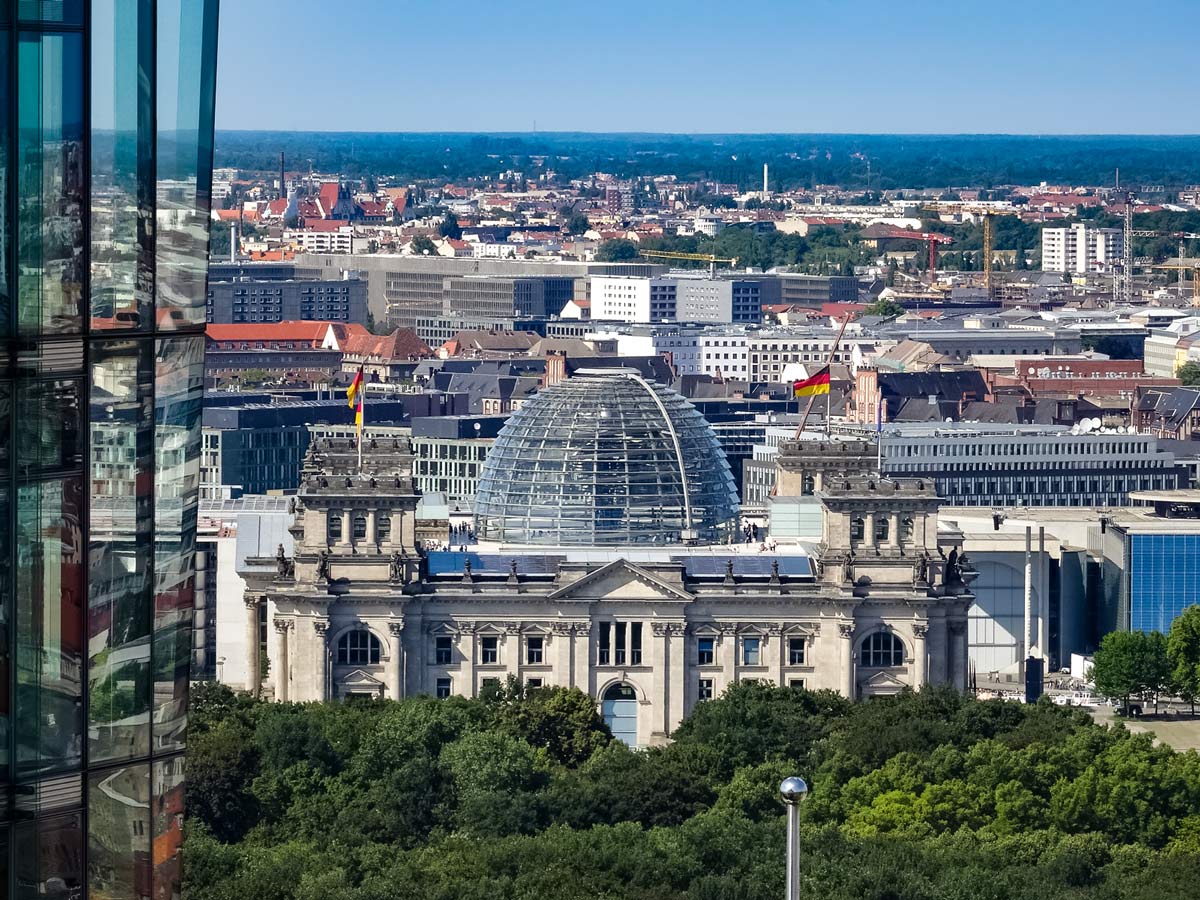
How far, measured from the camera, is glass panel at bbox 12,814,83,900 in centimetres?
1719

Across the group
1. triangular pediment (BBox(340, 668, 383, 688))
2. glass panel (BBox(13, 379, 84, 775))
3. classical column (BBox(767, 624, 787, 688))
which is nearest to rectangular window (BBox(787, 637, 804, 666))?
classical column (BBox(767, 624, 787, 688))

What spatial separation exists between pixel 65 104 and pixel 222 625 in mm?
91945

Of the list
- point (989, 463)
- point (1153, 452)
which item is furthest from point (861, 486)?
point (1153, 452)

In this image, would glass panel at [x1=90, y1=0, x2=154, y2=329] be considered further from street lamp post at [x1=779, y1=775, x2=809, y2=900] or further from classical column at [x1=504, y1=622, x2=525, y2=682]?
classical column at [x1=504, y1=622, x2=525, y2=682]

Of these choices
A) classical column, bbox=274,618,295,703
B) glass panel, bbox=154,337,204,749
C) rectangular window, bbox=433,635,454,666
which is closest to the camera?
glass panel, bbox=154,337,204,749

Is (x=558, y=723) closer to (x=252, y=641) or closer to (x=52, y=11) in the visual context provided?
(x=252, y=641)

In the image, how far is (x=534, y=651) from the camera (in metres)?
96.8

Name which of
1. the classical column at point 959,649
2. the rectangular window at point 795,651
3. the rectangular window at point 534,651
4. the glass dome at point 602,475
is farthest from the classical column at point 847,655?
the rectangular window at point 534,651

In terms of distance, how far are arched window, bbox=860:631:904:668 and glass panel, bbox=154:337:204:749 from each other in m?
79.5

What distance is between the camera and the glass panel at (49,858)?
17.2 m

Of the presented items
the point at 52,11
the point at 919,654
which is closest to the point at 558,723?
the point at 919,654

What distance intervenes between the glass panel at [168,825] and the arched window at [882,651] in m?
79.5

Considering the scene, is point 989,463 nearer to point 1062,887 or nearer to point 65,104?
point 1062,887

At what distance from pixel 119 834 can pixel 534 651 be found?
260ft
